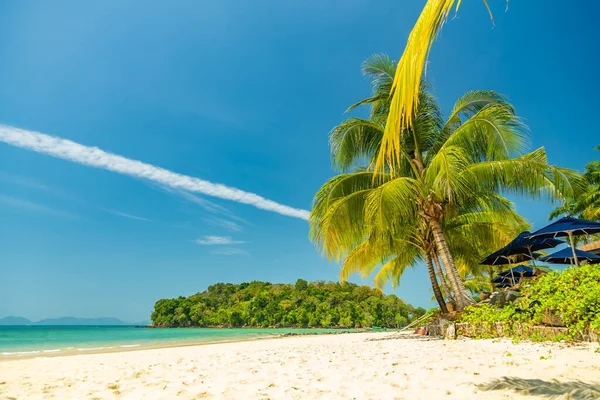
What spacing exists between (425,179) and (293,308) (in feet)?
149

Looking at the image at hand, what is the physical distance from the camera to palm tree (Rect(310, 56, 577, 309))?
8.07 m

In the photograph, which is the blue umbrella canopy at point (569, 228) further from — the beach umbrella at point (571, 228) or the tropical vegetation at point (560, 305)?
the tropical vegetation at point (560, 305)

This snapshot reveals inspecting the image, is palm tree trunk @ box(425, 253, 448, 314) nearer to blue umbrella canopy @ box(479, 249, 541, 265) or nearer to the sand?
blue umbrella canopy @ box(479, 249, 541, 265)

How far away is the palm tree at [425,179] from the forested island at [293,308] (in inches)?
1516

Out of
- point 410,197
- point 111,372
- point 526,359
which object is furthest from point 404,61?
point 410,197

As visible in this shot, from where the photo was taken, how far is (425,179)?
29.7 ft

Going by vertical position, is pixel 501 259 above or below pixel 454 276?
above

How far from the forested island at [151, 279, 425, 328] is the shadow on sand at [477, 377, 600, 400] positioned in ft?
148

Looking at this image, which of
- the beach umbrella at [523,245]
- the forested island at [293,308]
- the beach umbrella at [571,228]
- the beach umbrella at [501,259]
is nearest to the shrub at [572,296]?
the beach umbrella at [571,228]

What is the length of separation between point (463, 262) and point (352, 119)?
7228mm

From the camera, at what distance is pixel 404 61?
187 cm

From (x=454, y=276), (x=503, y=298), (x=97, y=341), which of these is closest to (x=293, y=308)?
(x=97, y=341)

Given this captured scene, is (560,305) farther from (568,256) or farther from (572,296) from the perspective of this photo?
(568,256)

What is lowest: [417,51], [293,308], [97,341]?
[97,341]
